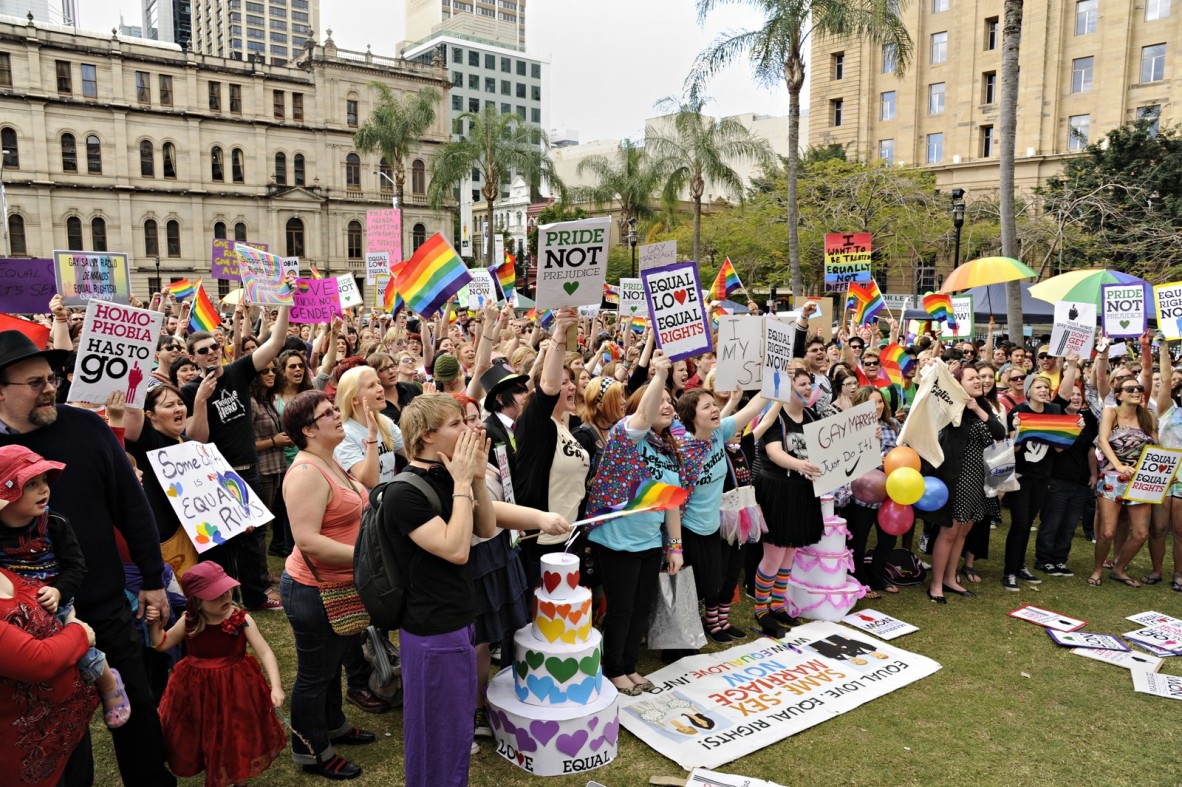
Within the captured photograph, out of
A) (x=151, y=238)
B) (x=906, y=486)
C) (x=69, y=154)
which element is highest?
(x=69, y=154)

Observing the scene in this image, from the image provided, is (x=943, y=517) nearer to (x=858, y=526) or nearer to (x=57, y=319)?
(x=858, y=526)

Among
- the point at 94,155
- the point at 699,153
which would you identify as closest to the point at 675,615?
the point at 699,153

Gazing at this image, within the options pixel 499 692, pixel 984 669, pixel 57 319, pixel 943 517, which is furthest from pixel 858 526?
pixel 57 319

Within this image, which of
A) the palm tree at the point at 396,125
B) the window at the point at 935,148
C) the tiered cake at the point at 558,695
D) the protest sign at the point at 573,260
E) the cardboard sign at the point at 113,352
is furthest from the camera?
the window at the point at 935,148

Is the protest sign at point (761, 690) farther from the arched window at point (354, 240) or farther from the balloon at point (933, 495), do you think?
the arched window at point (354, 240)

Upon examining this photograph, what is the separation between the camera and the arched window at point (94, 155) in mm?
54781

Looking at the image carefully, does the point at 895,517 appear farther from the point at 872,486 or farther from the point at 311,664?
the point at 311,664

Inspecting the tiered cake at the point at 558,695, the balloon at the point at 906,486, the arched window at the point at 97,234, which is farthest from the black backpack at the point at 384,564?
the arched window at the point at 97,234

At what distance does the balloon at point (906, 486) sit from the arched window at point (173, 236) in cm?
6097

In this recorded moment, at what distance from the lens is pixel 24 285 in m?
8.92

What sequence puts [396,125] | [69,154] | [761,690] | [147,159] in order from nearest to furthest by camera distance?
[761,690] < [396,125] < [69,154] < [147,159]

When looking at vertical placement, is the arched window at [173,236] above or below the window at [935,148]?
below

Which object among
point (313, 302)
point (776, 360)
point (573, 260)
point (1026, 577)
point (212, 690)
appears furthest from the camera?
point (313, 302)

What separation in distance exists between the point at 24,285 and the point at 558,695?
800 cm
